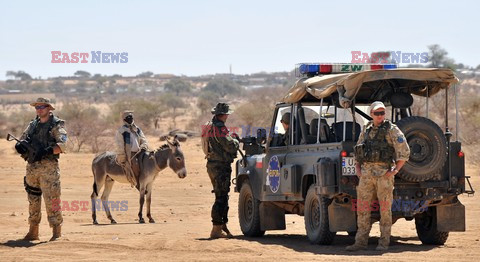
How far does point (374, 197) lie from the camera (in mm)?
12617

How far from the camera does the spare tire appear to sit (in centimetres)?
1255

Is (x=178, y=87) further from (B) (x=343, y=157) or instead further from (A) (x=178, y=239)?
(B) (x=343, y=157)

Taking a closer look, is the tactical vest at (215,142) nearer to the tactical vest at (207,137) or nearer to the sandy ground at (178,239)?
the tactical vest at (207,137)

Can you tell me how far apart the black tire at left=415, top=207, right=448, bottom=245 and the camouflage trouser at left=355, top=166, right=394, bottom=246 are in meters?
1.24

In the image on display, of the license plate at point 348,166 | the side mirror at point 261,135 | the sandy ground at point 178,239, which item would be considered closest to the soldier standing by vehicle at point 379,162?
the license plate at point 348,166

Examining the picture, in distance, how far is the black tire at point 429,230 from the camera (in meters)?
13.5

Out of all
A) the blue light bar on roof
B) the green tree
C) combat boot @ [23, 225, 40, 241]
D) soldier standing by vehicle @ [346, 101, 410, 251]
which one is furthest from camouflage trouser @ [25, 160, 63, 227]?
the green tree

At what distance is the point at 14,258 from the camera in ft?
39.4

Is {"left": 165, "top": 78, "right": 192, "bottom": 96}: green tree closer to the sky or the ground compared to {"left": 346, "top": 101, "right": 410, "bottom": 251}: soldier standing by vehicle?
closer to the sky

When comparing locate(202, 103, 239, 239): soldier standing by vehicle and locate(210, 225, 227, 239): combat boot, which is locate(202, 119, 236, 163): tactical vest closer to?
locate(202, 103, 239, 239): soldier standing by vehicle

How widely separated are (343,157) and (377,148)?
49cm

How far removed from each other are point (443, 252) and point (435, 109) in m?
28.3

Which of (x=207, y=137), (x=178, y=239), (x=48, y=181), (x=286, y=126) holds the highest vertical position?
(x=286, y=126)

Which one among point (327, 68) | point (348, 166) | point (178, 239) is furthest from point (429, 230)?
Answer: point (178, 239)
